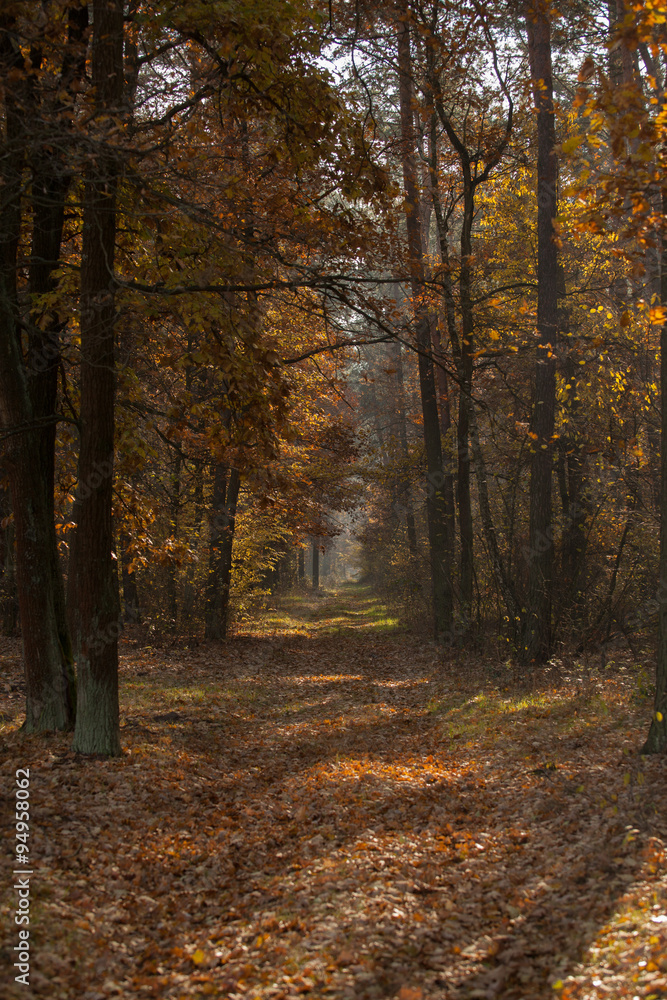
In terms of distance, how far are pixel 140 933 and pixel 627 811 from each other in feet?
12.6

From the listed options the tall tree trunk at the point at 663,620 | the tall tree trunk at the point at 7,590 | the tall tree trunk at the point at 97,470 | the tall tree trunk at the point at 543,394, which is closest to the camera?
the tall tree trunk at the point at 663,620

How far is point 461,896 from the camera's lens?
4938mm

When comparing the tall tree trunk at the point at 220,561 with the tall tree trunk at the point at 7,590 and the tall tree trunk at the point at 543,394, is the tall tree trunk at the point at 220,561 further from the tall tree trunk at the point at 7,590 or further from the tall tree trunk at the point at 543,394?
the tall tree trunk at the point at 543,394

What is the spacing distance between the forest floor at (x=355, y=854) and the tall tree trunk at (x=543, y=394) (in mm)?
1569

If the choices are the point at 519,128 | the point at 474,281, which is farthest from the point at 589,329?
the point at 519,128

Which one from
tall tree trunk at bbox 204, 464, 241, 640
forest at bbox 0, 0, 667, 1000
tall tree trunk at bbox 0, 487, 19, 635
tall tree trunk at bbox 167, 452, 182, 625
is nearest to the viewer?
forest at bbox 0, 0, 667, 1000

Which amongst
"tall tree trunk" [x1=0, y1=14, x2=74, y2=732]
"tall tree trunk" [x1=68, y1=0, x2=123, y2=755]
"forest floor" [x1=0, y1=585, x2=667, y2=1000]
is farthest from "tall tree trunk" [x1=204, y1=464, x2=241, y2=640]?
"tall tree trunk" [x1=68, y1=0, x2=123, y2=755]

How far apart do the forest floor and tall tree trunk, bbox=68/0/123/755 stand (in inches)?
28.0

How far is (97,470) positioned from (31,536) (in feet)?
4.55

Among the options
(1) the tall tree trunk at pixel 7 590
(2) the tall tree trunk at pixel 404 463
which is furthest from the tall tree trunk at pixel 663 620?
(1) the tall tree trunk at pixel 7 590

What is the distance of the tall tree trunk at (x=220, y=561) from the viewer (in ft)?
55.6

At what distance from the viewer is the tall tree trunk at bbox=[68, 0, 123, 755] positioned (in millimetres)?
7039
